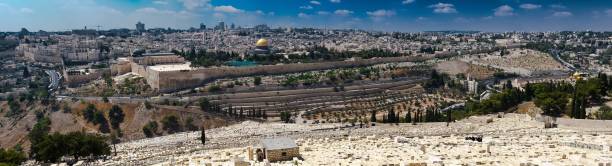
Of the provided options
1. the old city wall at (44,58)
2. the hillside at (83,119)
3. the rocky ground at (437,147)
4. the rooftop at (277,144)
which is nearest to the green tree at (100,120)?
the hillside at (83,119)

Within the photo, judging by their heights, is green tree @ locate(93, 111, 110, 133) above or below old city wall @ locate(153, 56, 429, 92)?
below

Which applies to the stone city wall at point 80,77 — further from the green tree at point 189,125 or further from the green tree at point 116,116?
the green tree at point 189,125

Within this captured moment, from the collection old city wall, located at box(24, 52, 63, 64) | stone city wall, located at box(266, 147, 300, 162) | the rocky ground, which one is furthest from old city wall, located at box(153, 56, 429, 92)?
stone city wall, located at box(266, 147, 300, 162)

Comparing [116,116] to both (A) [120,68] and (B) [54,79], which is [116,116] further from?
(B) [54,79]

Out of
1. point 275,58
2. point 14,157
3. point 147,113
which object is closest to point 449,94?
point 275,58

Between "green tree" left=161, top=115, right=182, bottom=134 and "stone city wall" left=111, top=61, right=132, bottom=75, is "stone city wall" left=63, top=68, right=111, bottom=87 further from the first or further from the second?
"green tree" left=161, top=115, right=182, bottom=134

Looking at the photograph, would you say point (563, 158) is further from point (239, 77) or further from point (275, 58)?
point (275, 58)

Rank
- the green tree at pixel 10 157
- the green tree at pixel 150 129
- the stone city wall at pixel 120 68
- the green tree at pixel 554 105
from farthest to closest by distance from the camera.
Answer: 1. the stone city wall at pixel 120 68
2. the green tree at pixel 150 129
3. the green tree at pixel 554 105
4. the green tree at pixel 10 157
